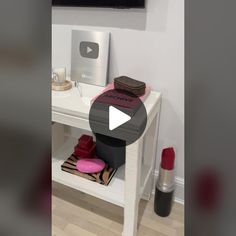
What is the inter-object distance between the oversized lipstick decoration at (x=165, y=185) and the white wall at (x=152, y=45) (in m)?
0.12

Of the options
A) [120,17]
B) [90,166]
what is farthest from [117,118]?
[120,17]

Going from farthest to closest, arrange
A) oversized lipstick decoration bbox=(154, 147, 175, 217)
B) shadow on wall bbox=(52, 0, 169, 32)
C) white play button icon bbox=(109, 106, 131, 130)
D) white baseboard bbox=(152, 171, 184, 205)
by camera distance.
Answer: white baseboard bbox=(152, 171, 184, 205) → oversized lipstick decoration bbox=(154, 147, 175, 217) → shadow on wall bbox=(52, 0, 169, 32) → white play button icon bbox=(109, 106, 131, 130)

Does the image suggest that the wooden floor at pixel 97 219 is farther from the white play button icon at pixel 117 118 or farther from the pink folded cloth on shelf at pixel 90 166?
the white play button icon at pixel 117 118

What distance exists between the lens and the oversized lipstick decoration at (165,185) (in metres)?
1.17

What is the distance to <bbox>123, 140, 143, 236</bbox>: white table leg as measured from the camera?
99 cm

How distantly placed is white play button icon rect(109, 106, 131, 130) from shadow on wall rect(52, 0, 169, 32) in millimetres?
432

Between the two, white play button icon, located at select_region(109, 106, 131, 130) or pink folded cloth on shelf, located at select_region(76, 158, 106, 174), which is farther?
pink folded cloth on shelf, located at select_region(76, 158, 106, 174)

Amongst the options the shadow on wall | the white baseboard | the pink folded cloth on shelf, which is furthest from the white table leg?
the shadow on wall

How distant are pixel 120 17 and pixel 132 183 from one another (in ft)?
2.51

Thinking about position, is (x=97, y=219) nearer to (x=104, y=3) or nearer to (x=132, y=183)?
(x=132, y=183)

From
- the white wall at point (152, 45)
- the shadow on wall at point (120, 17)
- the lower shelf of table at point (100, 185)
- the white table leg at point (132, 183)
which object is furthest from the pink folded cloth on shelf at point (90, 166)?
the shadow on wall at point (120, 17)

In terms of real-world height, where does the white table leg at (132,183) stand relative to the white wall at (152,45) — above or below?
below

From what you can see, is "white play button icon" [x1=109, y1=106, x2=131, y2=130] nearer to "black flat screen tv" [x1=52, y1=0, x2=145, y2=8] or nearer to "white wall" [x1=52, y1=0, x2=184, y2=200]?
"white wall" [x1=52, y1=0, x2=184, y2=200]

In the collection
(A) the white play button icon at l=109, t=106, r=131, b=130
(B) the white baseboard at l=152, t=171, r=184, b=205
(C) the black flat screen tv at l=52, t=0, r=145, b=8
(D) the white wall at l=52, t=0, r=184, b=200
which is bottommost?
(B) the white baseboard at l=152, t=171, r=184, b=205
